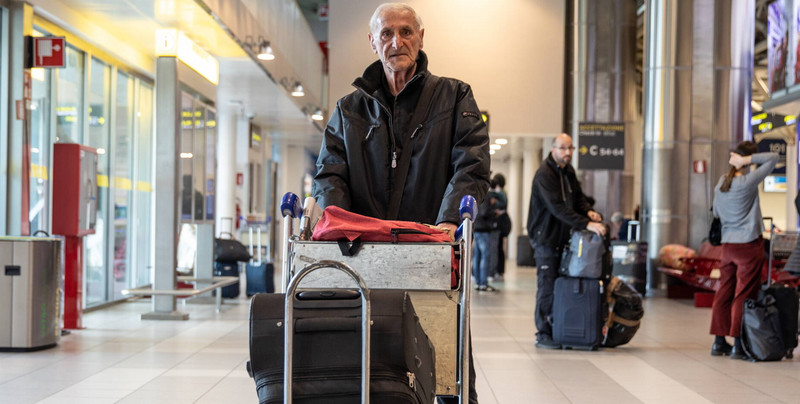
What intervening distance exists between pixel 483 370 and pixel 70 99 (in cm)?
592

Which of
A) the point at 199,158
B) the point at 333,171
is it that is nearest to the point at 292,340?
the point at 333,171

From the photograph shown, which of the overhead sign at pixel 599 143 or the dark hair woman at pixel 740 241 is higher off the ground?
the overhead sign at pixel 599 143

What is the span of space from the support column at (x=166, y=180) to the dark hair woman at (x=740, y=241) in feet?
18.2

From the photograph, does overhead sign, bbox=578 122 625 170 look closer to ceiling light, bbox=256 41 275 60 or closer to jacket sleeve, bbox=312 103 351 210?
ceiling light, bbox=256 41 275 60

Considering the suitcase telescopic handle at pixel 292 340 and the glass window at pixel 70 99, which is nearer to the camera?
the suitcase telescopic handle at pixel 292 340

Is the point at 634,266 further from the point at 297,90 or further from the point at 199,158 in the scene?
the point at 199,158

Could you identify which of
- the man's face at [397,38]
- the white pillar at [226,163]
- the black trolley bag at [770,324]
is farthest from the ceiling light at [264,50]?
the man's face at [397,38]

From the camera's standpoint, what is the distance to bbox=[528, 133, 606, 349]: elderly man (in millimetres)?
7445

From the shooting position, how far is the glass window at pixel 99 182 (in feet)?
35.6

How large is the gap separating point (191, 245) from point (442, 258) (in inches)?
400

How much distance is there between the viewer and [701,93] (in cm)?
1425

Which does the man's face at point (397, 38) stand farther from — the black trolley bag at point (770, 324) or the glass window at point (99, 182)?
the glass window at point (99, 182)

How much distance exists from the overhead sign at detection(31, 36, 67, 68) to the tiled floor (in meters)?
2.37

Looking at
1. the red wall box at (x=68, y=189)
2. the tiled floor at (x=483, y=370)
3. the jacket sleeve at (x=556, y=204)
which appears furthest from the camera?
the red wall box at (x=68, y=189)
